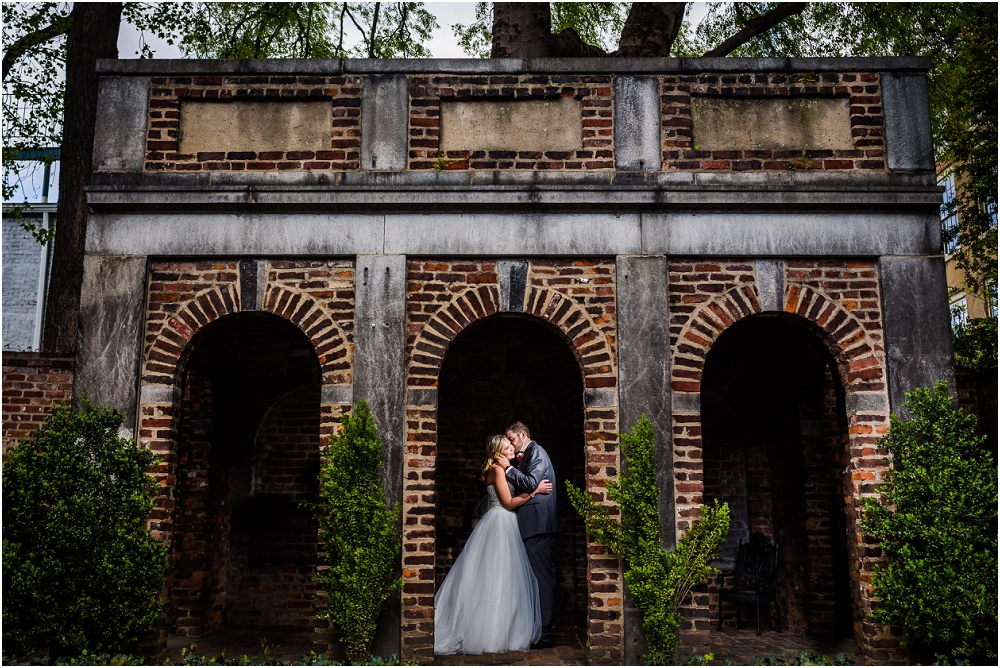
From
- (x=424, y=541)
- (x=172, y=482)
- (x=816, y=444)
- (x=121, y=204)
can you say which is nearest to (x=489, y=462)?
(x=424, y=541)

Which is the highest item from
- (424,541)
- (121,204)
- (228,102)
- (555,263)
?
(228,102)

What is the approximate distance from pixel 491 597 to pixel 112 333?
4112 millimetres

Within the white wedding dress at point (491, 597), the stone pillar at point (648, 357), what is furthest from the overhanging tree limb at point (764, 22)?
the white wedding dress at point (491, 597)

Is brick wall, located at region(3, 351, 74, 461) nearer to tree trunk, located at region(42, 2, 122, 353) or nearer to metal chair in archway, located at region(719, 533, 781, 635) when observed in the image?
tree trunk, located at region(42, 2, 122, 353)

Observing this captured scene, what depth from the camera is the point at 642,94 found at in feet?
24.8

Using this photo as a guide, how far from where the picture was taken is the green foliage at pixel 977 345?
29.8ft

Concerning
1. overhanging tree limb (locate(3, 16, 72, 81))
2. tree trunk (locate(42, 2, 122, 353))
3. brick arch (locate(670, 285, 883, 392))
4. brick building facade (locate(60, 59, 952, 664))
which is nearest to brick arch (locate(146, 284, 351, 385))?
brick building facade (locate(60, 59, 952, 664))

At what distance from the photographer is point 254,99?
763cm

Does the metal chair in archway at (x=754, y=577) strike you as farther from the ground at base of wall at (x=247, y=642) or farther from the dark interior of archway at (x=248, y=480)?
the dark interior of archway at (x=248, y=480)

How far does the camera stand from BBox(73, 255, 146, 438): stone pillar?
7.16 m

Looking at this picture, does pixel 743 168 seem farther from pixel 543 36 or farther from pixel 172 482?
pixel 172 482

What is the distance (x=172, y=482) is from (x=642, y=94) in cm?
554

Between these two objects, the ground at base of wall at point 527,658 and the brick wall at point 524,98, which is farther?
the brick wall at point 524,98

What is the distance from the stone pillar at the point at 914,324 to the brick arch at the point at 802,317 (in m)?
0.20
